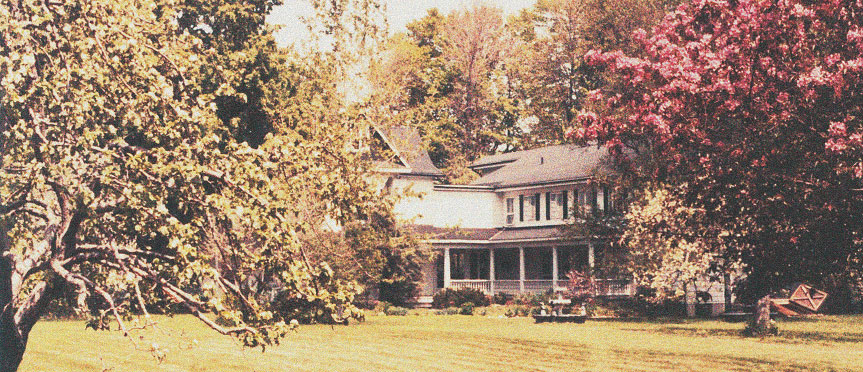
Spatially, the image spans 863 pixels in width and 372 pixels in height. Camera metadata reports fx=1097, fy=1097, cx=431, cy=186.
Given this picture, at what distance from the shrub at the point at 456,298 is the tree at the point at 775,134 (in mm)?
35699

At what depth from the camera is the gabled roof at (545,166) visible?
193ft

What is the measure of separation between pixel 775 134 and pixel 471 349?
13925mm

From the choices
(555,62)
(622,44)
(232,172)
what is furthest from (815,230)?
(555,62)

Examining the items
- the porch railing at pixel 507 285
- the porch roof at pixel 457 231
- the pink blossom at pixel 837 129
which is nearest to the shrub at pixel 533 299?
the porch railing at pixel 507 285

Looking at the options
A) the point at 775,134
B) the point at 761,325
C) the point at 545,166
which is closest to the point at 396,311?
the point at 545,166

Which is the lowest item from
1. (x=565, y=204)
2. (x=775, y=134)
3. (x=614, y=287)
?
(x=614, y=287)

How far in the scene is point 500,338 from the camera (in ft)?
113

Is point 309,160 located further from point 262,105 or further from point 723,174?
point 262,105

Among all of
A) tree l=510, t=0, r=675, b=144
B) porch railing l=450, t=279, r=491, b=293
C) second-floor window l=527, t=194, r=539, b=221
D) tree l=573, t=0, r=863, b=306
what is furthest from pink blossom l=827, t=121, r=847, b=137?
tree l=510, t=0, r=675, b=144

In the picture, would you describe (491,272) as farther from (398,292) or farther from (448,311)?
(448,311)

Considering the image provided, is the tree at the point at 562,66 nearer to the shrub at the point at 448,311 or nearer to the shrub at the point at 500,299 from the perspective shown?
the shrub at the point at 500,299

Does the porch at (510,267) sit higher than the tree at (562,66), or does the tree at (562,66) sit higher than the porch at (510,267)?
the tree at (562,66)

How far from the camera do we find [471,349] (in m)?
29.5

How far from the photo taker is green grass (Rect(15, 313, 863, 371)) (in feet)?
80.6
